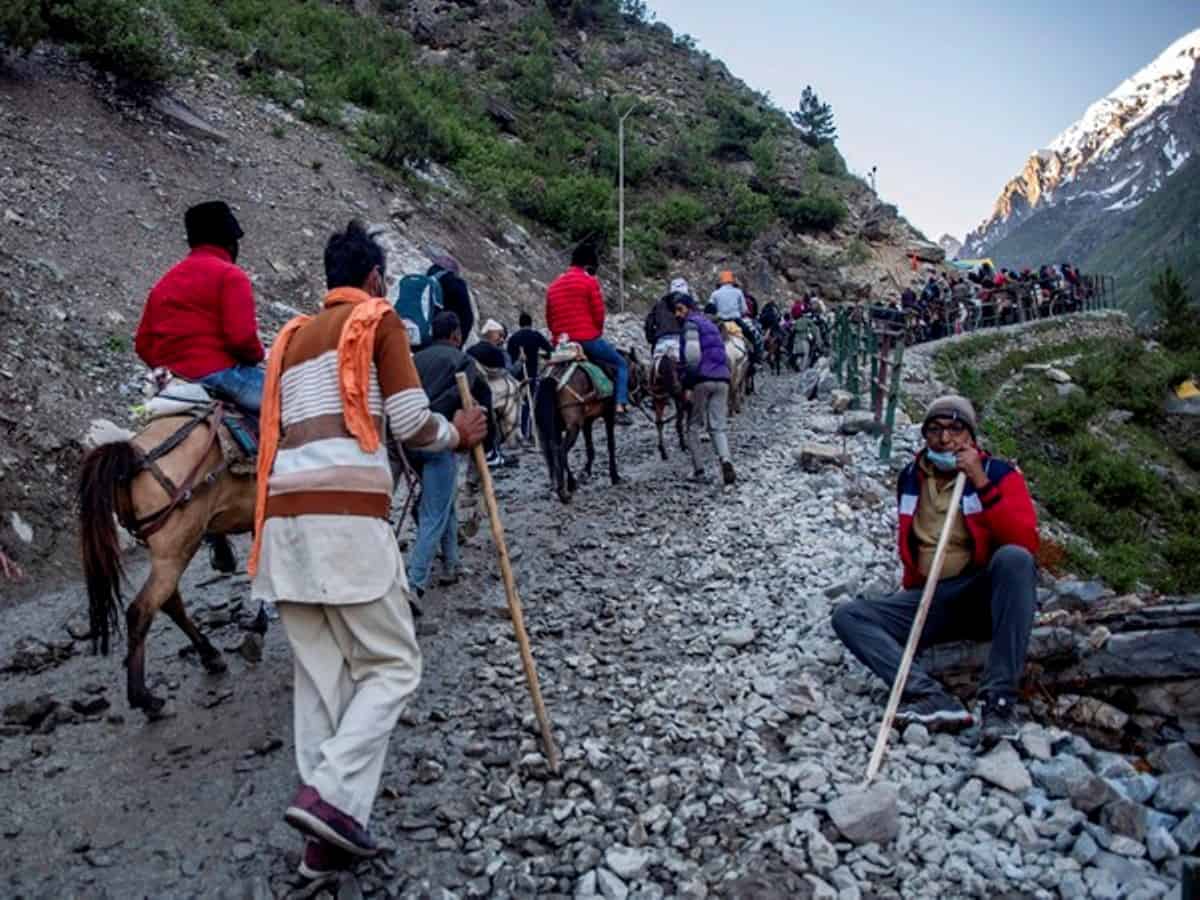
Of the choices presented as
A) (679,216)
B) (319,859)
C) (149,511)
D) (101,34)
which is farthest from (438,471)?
(679,216)

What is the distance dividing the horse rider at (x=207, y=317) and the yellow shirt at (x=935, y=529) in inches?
145

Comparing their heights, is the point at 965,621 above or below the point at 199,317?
below

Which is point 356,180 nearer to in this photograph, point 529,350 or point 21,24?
point 21,24

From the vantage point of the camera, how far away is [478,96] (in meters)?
31.5

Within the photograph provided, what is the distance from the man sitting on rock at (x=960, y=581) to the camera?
12.8 feet

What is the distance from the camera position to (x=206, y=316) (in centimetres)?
482

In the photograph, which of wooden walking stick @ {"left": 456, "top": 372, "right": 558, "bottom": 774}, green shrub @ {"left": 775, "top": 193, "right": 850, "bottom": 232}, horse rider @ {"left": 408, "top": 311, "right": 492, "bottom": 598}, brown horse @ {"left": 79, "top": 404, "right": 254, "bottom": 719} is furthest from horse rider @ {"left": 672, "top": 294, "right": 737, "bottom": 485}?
green shrub @ {"left": 775, "top": 193, "right": 850, "bottom": 232}

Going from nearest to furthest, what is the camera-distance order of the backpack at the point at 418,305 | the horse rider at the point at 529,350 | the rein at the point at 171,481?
the rein at the point at 171,481, the backpack at the point at 418,305, the horse rider at the point at 529,350

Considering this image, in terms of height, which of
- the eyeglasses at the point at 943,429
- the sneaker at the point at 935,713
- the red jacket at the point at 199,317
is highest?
the red jacket at the point at 199,317

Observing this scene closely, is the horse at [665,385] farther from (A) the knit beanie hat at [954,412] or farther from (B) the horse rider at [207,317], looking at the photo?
(B) the horse rider at [207,317]

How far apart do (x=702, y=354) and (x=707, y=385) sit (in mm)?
345

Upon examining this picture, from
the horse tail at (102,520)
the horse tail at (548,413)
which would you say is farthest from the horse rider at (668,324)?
the horse tail at (102,520)

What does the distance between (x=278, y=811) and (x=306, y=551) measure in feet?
4.51

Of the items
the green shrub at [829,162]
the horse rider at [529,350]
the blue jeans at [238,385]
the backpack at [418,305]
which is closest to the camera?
the blue jeans at [238,385]
